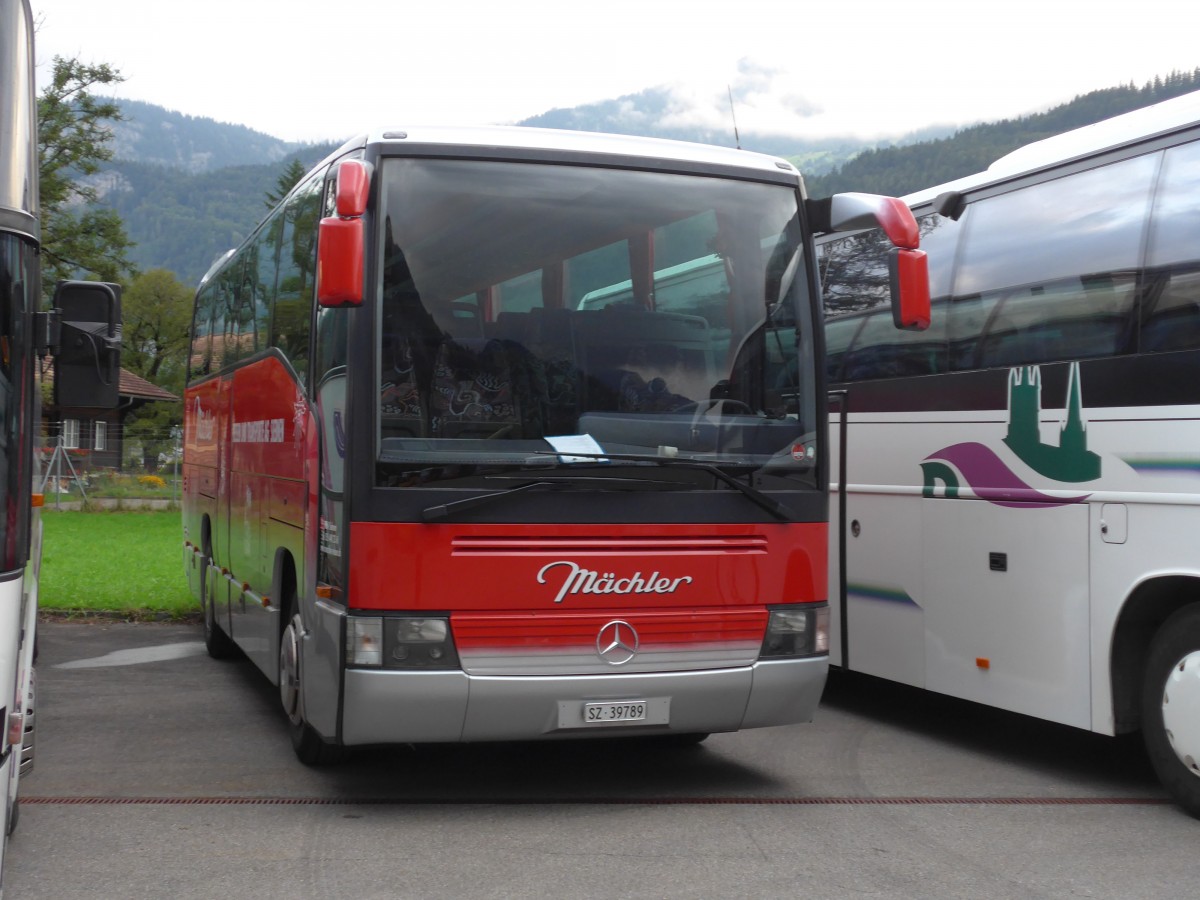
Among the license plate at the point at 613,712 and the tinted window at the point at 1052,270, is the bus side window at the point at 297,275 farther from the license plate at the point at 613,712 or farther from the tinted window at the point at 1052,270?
the tinted window at the point at 1052,270

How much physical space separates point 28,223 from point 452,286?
7.33ft

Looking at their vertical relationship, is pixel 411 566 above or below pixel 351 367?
below

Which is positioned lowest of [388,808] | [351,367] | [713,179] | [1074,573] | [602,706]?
[388,808]

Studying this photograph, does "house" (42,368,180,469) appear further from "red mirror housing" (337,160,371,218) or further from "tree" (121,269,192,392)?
"red mirror housing" (337,160,371,218)

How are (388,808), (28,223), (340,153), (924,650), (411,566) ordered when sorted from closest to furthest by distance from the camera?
1. (28,223)
2. (411,566)
3. (388,808)
4. (340,153)
5. (924,650)

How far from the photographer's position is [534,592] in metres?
6.41

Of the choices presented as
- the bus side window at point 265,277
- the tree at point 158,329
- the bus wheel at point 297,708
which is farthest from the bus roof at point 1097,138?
the tree at point 158,329

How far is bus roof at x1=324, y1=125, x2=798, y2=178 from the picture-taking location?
6586 millimetres

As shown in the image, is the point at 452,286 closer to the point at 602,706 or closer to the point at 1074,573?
the point at 602,706

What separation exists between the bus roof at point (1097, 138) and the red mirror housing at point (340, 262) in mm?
3927

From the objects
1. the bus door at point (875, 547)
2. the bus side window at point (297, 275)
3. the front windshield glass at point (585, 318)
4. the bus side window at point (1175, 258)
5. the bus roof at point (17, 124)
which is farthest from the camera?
the bus door at point (875, 547)

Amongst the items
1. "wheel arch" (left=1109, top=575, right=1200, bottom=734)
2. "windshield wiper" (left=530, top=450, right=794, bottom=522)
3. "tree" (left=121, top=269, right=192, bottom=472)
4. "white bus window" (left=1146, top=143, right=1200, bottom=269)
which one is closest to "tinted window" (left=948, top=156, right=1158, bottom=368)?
"white bus window" (left=1146, top=143, right=1200, bottom=269)

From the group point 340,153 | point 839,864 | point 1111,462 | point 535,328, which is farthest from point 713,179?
point 839,864

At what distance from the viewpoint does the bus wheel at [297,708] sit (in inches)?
290
